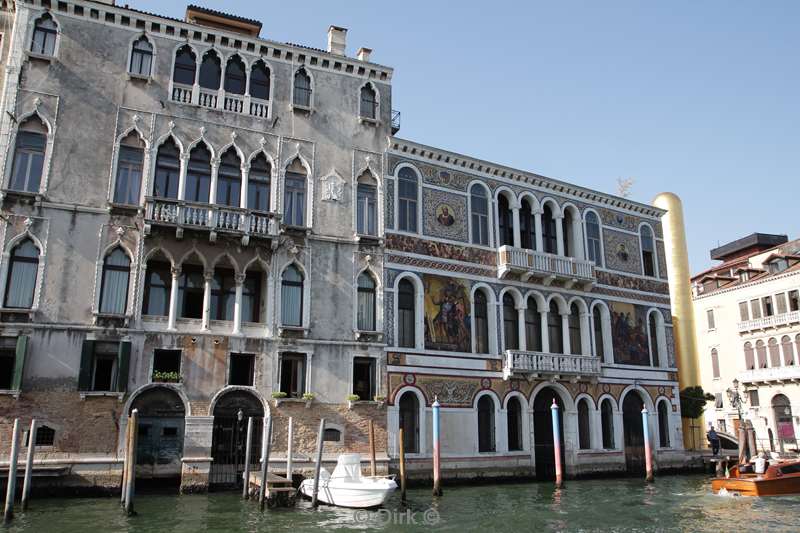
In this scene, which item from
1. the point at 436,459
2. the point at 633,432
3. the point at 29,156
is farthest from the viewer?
the point at 633,432

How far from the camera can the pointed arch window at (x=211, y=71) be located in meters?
19.7

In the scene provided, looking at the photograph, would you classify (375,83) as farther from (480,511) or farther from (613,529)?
(613,529)

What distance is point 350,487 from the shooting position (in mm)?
15562

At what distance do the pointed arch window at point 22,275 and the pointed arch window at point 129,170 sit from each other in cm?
243

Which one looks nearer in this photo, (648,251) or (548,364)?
(548,364)

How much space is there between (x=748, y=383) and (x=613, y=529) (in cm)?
2532

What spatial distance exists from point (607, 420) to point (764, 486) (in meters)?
6.26

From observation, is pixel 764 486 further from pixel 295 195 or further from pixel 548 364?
pixel 295 195

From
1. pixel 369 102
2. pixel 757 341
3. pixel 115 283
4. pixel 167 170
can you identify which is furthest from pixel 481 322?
pixel 757 341

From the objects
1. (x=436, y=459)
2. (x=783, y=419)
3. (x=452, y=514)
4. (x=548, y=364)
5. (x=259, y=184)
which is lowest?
(x=452, y=514)

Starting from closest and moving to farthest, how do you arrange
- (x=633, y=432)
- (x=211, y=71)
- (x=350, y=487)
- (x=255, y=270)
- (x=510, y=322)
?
(x=350, y=487) → (x=255, y=270) → (x=211, y=71) → (x=510, y=322) → (x=633, y=432)

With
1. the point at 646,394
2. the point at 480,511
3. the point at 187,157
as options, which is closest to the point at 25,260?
the point at 187,157

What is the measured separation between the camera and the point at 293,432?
18266 mm

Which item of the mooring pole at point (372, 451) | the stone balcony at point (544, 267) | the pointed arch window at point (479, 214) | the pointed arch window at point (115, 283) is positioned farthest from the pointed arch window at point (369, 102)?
the mooring pole at point (372, 451)
